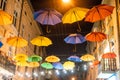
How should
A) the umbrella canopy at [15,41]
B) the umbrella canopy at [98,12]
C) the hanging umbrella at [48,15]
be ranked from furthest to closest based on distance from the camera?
1. the umbrella canopy at [15,41]
2. the hanging umbrella at [48,15]
3. the umbrella canopy at [98,12]

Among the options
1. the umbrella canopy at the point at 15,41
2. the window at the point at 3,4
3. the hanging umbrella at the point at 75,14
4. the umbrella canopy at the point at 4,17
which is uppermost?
the window at the point at 3,4

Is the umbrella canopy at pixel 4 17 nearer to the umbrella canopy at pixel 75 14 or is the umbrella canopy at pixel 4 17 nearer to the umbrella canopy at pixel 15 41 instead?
the umbrella canopy at pixel 15 41

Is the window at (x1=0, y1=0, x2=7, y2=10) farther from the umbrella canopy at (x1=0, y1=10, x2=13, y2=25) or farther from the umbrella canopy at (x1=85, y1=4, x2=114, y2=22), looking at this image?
the umbrella canopy at (x1=85, y1=4, x2=114, y2=22)

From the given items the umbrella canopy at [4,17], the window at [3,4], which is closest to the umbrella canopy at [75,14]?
the umbrella canopy at [4,17]

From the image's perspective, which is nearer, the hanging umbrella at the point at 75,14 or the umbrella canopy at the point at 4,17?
the umbrella canopy at the point at 4,17

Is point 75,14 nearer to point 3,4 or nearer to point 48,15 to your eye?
point 48,15

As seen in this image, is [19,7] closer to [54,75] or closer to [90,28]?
[90,28]

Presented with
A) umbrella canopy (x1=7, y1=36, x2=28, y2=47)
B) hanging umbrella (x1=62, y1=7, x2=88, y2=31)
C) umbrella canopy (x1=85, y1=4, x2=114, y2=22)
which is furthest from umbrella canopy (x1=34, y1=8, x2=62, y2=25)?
umbrella canopy (x1=7, y1=36, x2=28, y2=47)

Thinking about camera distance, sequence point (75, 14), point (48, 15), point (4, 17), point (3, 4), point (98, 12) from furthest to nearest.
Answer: point (3, 4) → point (48, 15) → point (75, 14) → point (4, 17) → point (98, 12)

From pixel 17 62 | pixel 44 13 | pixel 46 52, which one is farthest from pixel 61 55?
pixel 44 13

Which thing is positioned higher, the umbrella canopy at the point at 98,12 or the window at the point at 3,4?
the window at the point at 3,4

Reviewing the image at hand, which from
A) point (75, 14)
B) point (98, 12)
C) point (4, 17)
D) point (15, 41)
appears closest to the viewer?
point (98, 12)

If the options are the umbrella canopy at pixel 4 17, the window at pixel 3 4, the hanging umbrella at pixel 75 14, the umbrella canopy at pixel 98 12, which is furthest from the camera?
the window at pixel 3 4

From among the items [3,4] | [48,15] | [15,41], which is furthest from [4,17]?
[3,4]
